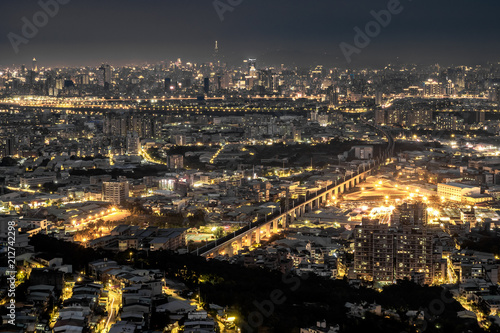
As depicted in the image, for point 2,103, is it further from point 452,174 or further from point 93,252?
point 93,252

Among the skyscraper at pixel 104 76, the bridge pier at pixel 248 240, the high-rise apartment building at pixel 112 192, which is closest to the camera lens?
the bridge pier at pixel 248 240

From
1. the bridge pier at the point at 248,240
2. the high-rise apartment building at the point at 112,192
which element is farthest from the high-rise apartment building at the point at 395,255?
the high-rise apartment building at the point at 112,192

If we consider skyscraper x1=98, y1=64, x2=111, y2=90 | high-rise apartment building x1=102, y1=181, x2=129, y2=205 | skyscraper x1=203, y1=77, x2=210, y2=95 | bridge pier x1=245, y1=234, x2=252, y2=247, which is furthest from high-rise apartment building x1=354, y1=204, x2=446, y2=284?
skyscraper x1=98, y1=64, x2=111, y2=90

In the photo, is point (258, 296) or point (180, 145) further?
point (180, 145)

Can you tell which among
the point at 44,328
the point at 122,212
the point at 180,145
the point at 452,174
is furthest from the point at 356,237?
the point at 180,145

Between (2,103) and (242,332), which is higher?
(2,103)

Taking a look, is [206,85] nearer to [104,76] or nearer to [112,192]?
[104,76]

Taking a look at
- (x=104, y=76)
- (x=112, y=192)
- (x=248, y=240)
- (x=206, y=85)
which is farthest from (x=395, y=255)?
(x=104, y=76)

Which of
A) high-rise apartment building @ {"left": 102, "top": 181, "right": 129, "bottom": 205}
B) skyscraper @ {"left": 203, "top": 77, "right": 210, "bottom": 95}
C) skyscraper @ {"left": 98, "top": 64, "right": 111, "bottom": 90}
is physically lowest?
high-rise apartment building @ {"left": 102, "top": 181, "right": 129, "bottom": 205}

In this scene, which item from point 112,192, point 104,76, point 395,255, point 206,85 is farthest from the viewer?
point 104,76

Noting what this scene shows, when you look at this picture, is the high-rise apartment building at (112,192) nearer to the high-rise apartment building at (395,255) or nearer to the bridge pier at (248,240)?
the bridge pier at (248,240)

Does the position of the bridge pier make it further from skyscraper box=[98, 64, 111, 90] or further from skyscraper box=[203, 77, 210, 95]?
skyscraper box=[98, 64, 111, 90]
